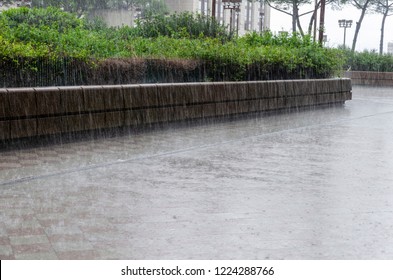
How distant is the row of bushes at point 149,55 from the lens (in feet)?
41.1

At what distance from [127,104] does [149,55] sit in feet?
9.78

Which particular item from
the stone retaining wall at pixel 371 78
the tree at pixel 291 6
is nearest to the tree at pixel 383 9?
the tree at pixel 291 6

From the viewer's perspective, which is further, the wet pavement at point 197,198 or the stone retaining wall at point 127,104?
the stone retaining wall at point 127,104

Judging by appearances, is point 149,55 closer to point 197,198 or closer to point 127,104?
point 127,104

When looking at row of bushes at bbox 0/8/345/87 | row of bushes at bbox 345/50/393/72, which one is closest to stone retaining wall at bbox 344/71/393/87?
row of bushes at bbox 345/50/393/72

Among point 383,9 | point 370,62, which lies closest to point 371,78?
point 370,62

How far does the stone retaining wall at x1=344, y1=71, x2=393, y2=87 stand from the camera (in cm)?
3800

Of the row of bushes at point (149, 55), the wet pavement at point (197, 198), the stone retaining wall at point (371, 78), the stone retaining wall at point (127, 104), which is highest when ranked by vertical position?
the row of bushes at point (149, 55)

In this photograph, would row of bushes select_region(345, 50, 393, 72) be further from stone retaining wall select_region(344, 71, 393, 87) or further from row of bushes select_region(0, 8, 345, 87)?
row of bushes select_region(0, 8, 345, 87)

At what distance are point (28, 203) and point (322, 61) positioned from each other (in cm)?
1514

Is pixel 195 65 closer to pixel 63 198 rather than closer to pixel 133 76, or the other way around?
pixel 133 76

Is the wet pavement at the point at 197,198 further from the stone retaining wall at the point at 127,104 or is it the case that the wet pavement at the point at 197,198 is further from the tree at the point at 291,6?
the tree at the point at 291,6

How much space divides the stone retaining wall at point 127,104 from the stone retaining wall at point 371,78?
19938 millimetres
